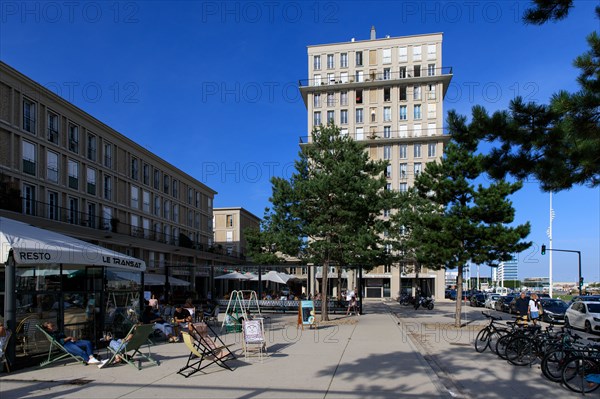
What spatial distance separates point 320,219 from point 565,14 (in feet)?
54.8

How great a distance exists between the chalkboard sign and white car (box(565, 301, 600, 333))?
1238 centimetres

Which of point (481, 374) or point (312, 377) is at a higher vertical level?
point (312, 377)

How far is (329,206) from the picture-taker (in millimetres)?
24281

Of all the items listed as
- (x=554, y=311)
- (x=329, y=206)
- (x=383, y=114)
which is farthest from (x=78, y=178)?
(x=383, y=114)

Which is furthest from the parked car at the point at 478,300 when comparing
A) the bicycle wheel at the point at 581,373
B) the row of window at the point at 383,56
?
the bicycle wheel at the point at 581,373

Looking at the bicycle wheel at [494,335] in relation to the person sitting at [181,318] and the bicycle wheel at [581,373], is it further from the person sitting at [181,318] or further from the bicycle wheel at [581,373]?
the person sitting at [181,318]

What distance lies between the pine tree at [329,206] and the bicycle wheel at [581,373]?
14636mm

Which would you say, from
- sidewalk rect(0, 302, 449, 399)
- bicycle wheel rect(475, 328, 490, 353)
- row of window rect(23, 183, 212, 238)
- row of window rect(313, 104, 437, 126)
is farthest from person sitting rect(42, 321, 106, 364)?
row of window rect(313, 104, 437, 126)

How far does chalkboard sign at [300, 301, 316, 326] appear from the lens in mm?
19469

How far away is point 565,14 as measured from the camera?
803cm

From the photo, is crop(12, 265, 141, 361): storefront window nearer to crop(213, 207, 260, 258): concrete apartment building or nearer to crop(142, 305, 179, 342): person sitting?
crop(142, 305, 179, 342): person sitting

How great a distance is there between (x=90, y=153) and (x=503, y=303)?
111 feet

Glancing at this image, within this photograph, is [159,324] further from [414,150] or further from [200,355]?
[414,150]

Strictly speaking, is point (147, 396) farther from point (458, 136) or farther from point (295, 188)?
point (295, 188)
